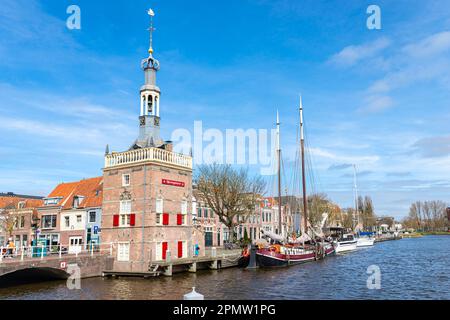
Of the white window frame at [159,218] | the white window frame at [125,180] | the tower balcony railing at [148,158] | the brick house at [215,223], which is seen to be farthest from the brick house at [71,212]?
the brick house at [215,223]

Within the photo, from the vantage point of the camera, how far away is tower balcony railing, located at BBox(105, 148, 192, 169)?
37812 millimetres

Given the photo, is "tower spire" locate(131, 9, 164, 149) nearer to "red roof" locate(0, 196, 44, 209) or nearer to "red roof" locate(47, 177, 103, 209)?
"red roof" locate(47, 177, 103, 209)

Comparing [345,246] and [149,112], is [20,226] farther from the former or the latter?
[345,246]

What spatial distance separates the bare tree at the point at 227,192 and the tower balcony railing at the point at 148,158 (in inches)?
575

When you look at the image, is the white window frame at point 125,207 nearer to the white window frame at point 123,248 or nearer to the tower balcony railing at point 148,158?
the white window frame at point 123,248

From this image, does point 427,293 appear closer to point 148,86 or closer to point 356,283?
point 356,283

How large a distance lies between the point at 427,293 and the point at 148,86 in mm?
31885

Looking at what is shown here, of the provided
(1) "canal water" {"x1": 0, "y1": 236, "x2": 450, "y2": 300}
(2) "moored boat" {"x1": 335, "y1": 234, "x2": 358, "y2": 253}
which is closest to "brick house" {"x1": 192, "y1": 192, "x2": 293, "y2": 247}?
(2) "moored boat" {"x1": 335, "y1": 234, "x2": 358, "y2": 253}

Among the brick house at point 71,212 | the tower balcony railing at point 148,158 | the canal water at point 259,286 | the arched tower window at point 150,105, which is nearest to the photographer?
the canal water at point 259,286

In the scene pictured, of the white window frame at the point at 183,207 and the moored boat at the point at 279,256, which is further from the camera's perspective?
the moored boat at the point at 279,256

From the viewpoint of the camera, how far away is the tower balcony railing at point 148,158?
37.8 m

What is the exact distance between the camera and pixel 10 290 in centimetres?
2920

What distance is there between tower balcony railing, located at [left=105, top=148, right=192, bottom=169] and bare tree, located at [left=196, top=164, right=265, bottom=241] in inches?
575

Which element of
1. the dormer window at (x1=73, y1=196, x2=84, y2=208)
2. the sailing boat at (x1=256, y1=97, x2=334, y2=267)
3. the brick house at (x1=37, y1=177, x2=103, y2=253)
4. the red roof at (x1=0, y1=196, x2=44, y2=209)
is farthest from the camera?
the red roof at (x1=0, y1=196, x2=44, y2=209)
